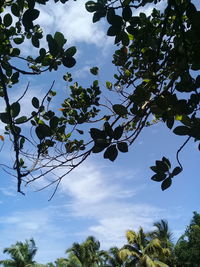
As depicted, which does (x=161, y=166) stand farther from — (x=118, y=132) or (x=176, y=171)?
(x=118, y=132)

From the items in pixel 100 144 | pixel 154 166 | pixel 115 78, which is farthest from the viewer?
pixel 115 78

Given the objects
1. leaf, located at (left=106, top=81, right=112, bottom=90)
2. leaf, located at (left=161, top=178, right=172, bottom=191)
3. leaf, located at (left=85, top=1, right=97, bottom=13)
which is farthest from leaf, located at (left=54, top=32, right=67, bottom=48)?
leaf, located at (left=106, top=81, right=112, bottom=90)

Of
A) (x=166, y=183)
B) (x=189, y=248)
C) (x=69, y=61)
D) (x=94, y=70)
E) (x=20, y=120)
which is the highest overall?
(x=189, y=248)

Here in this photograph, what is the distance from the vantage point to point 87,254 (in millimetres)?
29922

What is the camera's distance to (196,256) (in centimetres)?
2523

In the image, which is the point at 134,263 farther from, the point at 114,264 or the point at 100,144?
the point at 100,144

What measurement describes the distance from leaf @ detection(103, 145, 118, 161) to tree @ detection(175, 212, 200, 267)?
84.6 ft

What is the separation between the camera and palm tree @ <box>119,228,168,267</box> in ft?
89.0

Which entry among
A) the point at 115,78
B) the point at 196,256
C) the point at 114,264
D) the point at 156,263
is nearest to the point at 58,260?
the point at 114,264

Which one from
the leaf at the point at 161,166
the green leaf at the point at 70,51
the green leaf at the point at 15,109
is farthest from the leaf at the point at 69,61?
the leaf at the point at 161,166

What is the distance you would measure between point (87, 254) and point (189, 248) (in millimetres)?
8683

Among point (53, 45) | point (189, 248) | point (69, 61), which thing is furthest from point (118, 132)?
point (189, 248)

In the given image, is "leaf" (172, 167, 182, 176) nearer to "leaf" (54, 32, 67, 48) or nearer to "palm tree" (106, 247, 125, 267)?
"leaf" (54, 32, 67, 48)

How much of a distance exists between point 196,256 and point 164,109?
2564 centimetres
